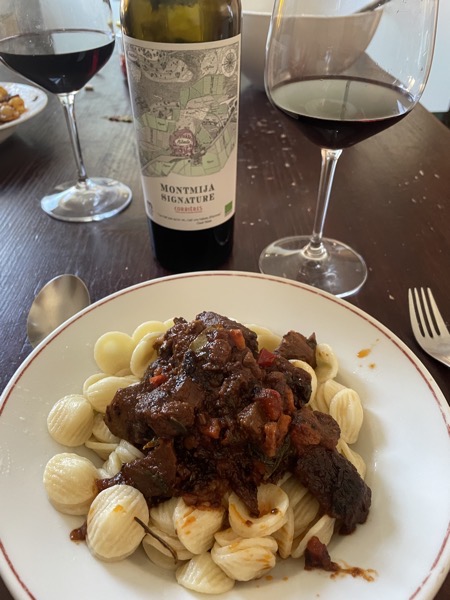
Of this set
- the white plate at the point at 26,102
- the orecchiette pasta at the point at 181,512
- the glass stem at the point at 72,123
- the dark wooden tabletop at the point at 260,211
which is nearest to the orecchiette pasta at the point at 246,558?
the orecchiette pasta at the point at 181,512

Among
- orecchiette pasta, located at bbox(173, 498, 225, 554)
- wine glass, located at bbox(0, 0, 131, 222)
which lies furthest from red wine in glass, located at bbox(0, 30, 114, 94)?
orecchiette pasta, located at bbox(173, 498, 225, 554)

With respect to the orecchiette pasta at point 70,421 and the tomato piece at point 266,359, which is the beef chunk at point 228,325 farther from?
the orecchiette pasta at point 70,421

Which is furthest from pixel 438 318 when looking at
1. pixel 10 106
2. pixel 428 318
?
pixel 10 106

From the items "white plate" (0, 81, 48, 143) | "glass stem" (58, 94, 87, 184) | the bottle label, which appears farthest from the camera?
"white plate" (0, 81, 48, 143)

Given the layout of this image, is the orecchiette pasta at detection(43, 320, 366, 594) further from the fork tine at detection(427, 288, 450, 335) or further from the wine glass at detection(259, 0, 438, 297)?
the wine glass at detection(259, 0, 438, 297)

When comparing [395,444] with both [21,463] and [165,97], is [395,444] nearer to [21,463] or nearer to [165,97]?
[21,463]

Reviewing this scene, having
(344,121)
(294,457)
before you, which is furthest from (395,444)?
(344,121)
